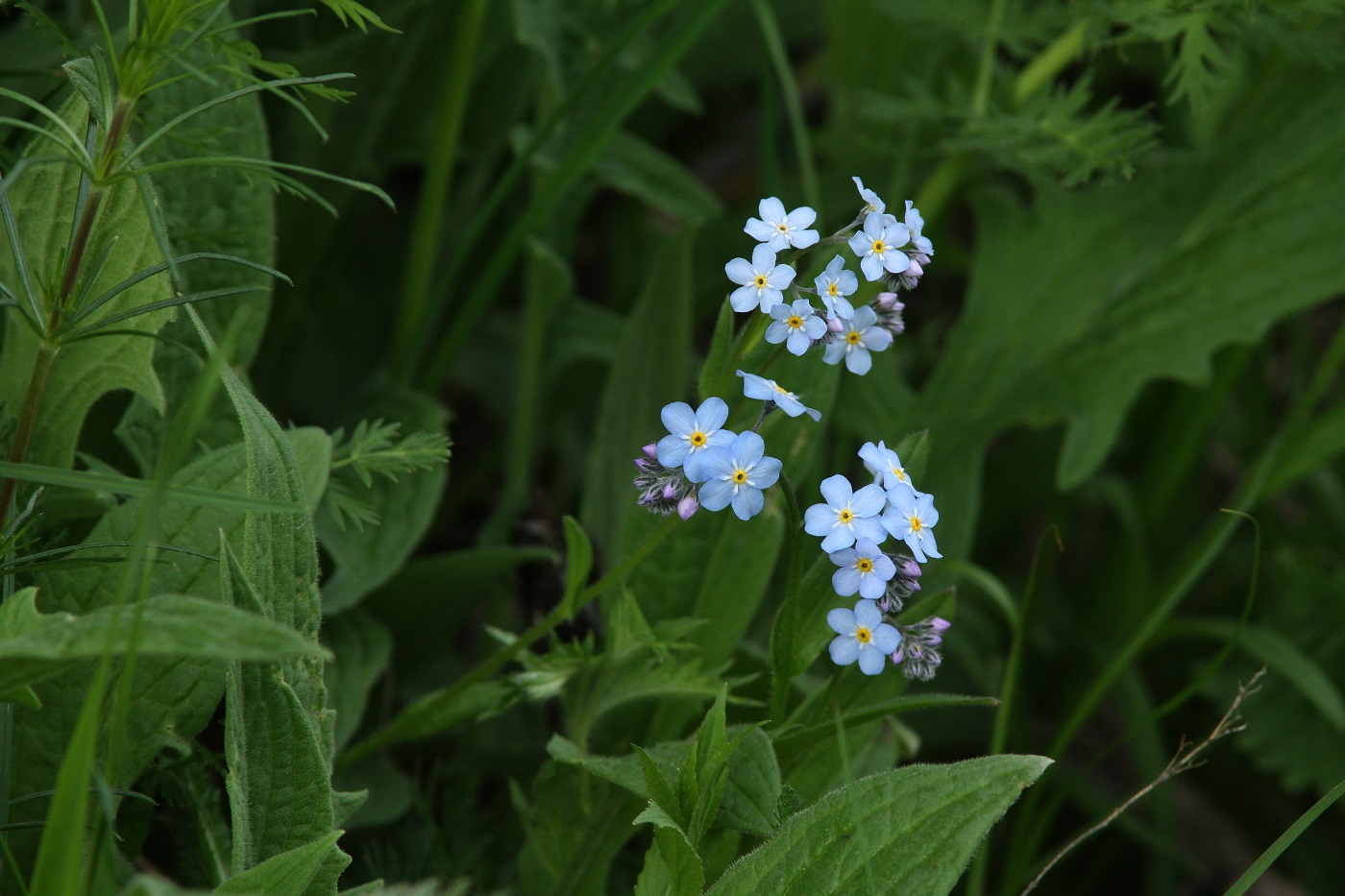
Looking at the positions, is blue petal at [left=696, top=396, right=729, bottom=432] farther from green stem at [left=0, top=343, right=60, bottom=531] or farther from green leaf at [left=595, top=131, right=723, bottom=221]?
green leaf at [left=595, top=131, right=723, bottom=221]

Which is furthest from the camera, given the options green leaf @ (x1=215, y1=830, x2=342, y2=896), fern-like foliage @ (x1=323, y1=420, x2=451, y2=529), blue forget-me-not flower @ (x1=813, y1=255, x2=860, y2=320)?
fern-like foliage @ (x1=323, y1=420, x2=451, y2=529)

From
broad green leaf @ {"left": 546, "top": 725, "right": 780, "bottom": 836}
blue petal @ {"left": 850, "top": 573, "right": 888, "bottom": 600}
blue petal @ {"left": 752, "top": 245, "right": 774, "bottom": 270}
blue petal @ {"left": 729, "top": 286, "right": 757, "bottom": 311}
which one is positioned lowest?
broad green leaf @ {"left": 546, "top": 725, "right": 780, "bottom": 836}

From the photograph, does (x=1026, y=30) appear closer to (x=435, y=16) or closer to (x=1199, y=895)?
(x=435, y=16)

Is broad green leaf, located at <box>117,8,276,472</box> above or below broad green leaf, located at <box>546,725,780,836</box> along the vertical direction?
above

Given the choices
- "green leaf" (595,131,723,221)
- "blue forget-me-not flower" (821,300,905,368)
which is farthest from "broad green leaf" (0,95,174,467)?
"green leaf" (595,131,723,221)

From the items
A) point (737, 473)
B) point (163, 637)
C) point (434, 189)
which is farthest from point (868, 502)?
point (434, 189)

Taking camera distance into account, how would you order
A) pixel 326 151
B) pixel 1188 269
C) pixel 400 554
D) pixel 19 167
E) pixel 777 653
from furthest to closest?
pixel 1188 269
pixel 326 151
pixel 400 554
pixel 777 653
pixel 19 167

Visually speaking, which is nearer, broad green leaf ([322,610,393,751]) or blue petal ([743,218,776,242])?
blue petal ([743,218,776,242])

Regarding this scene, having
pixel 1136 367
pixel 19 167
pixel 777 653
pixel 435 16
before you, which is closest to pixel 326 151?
pixel 435 16
